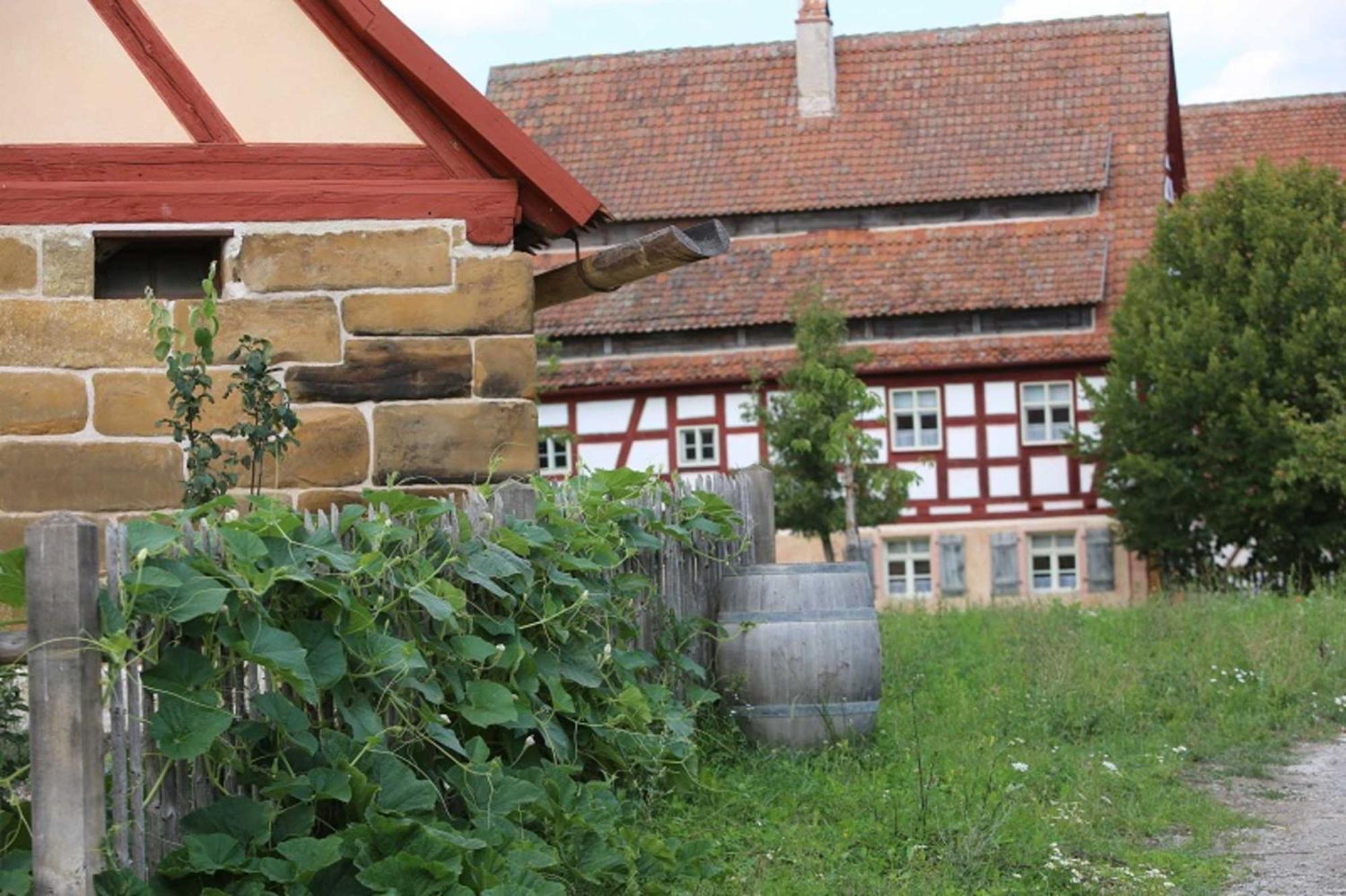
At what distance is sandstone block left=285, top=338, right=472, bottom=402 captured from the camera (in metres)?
7.67

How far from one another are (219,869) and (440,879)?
1.72ft

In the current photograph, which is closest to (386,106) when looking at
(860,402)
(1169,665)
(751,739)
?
(751,739)

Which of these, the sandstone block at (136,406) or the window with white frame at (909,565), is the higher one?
the sandstone block at (136,406)

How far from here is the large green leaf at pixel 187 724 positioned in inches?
169

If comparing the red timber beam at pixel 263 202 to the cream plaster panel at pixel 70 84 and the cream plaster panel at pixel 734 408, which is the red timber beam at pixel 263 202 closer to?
the cream plaster panel at pixel 70 84

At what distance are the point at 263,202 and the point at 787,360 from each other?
78.7 feet

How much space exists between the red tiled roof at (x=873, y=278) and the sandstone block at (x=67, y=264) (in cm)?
2376

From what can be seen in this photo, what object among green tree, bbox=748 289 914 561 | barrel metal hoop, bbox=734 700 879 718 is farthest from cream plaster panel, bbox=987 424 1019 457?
barrel metal hoop, bbox=734 700 879 718

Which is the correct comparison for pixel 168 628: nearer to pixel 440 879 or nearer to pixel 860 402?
pixel 440 879

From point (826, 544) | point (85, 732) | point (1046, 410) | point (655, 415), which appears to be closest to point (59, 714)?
point (85, 732)

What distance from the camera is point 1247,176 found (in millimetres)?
28969

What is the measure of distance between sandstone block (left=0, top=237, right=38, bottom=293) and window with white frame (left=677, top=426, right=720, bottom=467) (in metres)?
25.0

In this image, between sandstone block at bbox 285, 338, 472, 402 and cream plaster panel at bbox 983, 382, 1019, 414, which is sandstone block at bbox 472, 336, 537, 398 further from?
cream plaster panel at bbox 983, 382, 1019, 414

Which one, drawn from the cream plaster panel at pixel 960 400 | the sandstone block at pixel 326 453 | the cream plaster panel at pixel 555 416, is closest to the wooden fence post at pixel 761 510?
the sandstone block at pixel 326 453
